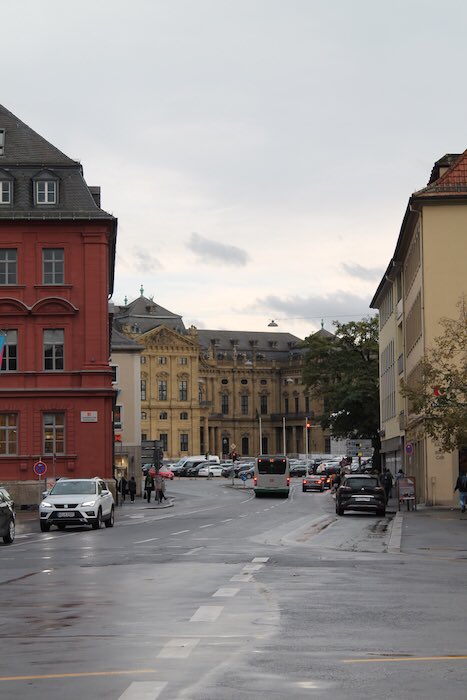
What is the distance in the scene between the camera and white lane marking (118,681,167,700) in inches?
344

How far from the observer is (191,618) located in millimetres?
13938

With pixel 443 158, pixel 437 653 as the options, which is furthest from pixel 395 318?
pixel 437 653

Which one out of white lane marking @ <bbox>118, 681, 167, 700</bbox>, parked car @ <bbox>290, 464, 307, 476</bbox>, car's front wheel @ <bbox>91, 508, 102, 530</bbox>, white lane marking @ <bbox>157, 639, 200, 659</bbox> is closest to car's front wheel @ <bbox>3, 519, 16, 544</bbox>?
car's front wheel @ <bbox>91, 508, 102, 530</bbox>

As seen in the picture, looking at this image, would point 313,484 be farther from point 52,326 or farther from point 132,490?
point 52,326

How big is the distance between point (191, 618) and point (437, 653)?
11.8 feet

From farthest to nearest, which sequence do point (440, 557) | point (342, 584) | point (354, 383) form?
point (354, 383) < point (440, 557) < point (342, 584)

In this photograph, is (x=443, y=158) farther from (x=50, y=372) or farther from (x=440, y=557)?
(x=440, y=557)

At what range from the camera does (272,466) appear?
85938mm

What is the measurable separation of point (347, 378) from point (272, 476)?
21.4 m

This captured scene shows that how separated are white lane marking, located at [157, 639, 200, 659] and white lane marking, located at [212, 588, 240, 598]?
4.66m

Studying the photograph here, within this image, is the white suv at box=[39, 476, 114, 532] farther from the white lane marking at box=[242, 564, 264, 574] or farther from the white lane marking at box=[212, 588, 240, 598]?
the white lane marking at box=[212, 588, 240, 598]

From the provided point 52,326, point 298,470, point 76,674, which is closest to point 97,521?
point 52,326

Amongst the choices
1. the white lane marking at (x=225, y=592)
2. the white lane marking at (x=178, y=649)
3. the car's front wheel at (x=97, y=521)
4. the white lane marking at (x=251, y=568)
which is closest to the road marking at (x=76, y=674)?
the white lane marking at (x=178, y=649)

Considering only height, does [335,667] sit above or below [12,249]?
below
